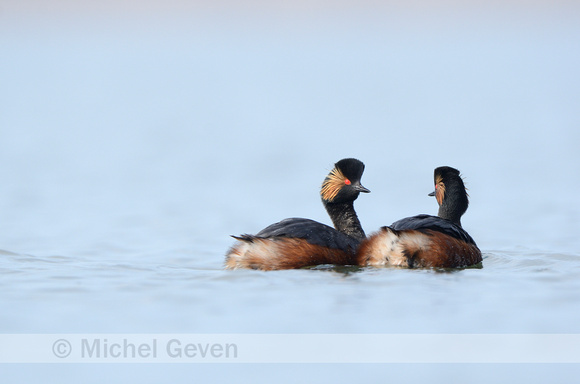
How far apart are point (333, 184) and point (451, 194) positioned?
4.63ft

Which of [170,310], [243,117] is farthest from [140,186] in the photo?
[243,117]

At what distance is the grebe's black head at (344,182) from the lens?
32.6ft

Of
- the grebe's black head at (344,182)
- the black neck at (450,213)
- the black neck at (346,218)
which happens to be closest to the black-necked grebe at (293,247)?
the black neck at (346,218)

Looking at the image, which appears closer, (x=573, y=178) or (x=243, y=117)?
(x=573, y=178)

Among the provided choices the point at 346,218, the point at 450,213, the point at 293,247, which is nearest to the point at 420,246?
the point at 346,218

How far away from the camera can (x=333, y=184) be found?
10023 mm

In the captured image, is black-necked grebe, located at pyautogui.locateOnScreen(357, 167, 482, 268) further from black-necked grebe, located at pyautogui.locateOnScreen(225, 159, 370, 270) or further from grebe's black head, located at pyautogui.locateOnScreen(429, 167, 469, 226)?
grebe's black head, located at pyautogui.locateOnScreen(429, 167, 469, 226)

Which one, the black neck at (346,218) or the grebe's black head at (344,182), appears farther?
the black neck at (346,218)

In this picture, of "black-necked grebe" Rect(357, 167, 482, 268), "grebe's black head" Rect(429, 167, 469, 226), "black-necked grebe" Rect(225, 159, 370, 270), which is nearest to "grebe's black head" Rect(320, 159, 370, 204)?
"black-necked grebe" Rect(225, 159, 370, 270)

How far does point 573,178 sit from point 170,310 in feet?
40.8

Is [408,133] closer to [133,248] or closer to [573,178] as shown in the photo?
[573,178]

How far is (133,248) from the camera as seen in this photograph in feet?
38.2

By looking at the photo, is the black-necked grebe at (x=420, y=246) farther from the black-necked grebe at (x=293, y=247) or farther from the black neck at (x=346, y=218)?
the black neck at (x=346, y=218)

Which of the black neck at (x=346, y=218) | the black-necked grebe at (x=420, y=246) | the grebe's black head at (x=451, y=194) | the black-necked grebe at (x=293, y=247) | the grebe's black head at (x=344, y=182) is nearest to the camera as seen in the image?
the black-necked grebe at (x=293, y=247)
